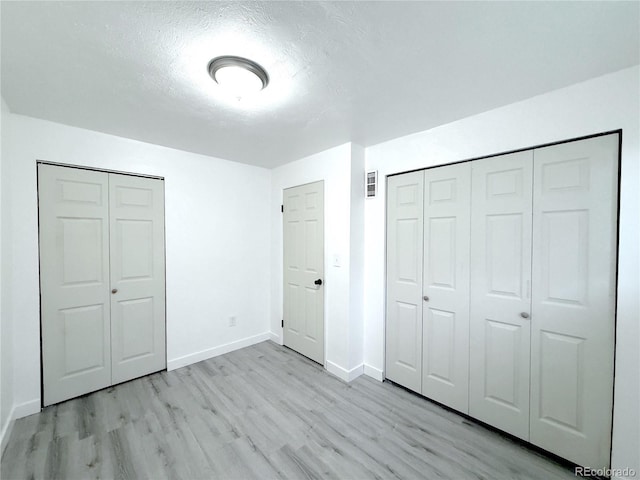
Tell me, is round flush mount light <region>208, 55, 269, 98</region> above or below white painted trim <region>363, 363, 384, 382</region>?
above

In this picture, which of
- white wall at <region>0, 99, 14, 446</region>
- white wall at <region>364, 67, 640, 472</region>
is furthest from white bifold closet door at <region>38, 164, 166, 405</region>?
white wall at <region>364, 67, 640, 472</region>

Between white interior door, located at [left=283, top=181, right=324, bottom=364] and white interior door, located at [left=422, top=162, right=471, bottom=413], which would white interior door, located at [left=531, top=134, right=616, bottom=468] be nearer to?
white interior door, located at [left=422, top=162, right=471, bottom=413]

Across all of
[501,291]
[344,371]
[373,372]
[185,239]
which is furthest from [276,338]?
[501,291]

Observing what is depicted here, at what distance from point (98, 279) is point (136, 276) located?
0.97 ft

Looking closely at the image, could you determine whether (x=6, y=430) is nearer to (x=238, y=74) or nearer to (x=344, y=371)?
(x=344, y=371)

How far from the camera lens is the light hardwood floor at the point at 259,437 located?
64.1 inches

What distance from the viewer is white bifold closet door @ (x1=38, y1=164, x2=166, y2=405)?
2.23 m

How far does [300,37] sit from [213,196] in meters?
2.29

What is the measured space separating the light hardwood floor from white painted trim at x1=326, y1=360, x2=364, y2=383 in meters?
0.10

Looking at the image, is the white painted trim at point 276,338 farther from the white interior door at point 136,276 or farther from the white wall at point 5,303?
the white wall at point 5,303

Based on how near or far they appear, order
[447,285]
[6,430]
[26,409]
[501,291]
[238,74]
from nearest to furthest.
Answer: [238,74] < [6,430] < [501,291] < [26,409] < [447,285]

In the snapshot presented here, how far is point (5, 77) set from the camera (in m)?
1.56

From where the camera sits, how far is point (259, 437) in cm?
190

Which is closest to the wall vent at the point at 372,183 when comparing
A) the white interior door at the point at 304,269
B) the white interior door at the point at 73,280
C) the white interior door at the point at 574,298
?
the white interior door at the point at 304,269
